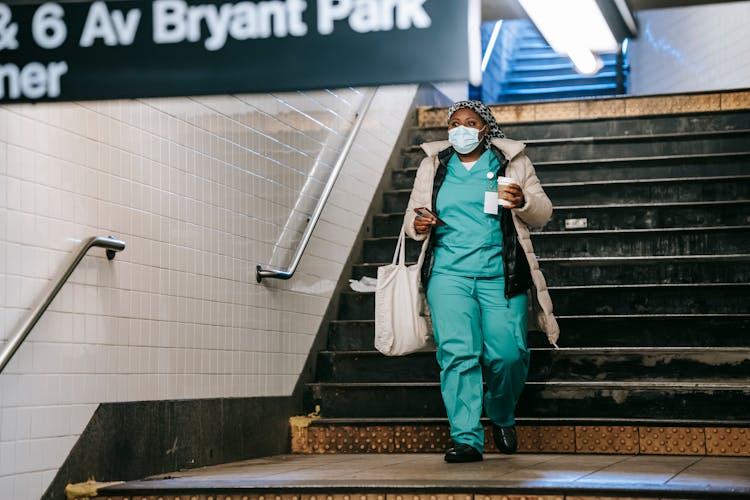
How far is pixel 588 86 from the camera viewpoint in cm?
1443

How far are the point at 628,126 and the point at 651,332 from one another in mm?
2827

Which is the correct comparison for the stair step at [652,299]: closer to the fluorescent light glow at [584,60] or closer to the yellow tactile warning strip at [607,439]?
the yellow tactile warning strip at [607,439]

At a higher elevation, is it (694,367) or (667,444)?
(694,367)

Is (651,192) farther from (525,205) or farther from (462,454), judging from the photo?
(462,454)

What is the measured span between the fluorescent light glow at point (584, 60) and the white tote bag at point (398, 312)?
3.39 meters

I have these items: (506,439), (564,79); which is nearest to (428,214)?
(506,439)

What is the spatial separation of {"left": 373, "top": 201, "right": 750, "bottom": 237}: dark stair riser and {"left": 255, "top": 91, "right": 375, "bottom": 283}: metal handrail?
1.50 meters

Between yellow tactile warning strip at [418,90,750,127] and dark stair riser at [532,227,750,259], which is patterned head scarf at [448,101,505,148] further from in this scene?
yellow tactile warning strip at [418,90,750,127]

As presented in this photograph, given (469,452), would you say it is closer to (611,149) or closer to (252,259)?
(252,259)

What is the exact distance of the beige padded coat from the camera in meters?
5.58

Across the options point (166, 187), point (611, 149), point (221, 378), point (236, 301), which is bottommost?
point (221, 378)

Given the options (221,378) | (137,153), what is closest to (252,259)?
(221,378)

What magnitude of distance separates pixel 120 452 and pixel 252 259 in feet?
5.52

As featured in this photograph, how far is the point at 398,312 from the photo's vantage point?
18.5ft
